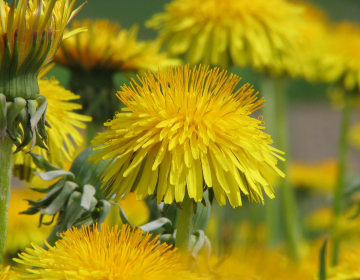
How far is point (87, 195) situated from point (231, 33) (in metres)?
0.97

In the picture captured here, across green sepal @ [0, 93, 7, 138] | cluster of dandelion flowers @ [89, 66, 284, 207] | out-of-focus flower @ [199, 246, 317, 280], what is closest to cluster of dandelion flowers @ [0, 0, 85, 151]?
green sepal @ [0, 93, 7, 138]

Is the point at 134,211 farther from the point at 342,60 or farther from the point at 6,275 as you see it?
the point at 342,60

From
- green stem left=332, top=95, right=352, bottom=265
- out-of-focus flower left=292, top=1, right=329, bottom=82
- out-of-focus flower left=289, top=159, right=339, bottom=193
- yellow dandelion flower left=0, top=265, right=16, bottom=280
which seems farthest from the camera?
out-of-focus flower left=289, top=159, right=339, bottom=193

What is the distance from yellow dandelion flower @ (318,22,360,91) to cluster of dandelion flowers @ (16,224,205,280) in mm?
1667

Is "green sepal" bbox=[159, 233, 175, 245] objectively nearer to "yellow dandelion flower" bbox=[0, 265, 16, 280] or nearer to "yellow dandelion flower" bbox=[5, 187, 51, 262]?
"yellow dandelion flower" bbox=[0, 265, 16, 280]

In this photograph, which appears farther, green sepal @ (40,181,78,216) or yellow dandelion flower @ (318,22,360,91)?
yellow dandelion flower @ (318,22,360,91)

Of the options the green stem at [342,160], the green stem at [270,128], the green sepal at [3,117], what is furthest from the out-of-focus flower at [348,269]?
the green stem at [270,128]

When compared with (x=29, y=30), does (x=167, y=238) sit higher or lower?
lower

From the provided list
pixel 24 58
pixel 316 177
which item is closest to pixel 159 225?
pixel 24 58

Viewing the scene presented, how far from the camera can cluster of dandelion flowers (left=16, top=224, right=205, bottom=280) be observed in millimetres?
669

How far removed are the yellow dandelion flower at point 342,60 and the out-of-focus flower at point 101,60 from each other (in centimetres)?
99

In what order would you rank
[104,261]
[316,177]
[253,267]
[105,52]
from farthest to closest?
[316,177]
[105,52]
[104,261]
[253,267]

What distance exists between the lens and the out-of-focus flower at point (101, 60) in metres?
1.35

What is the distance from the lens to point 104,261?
69cm
